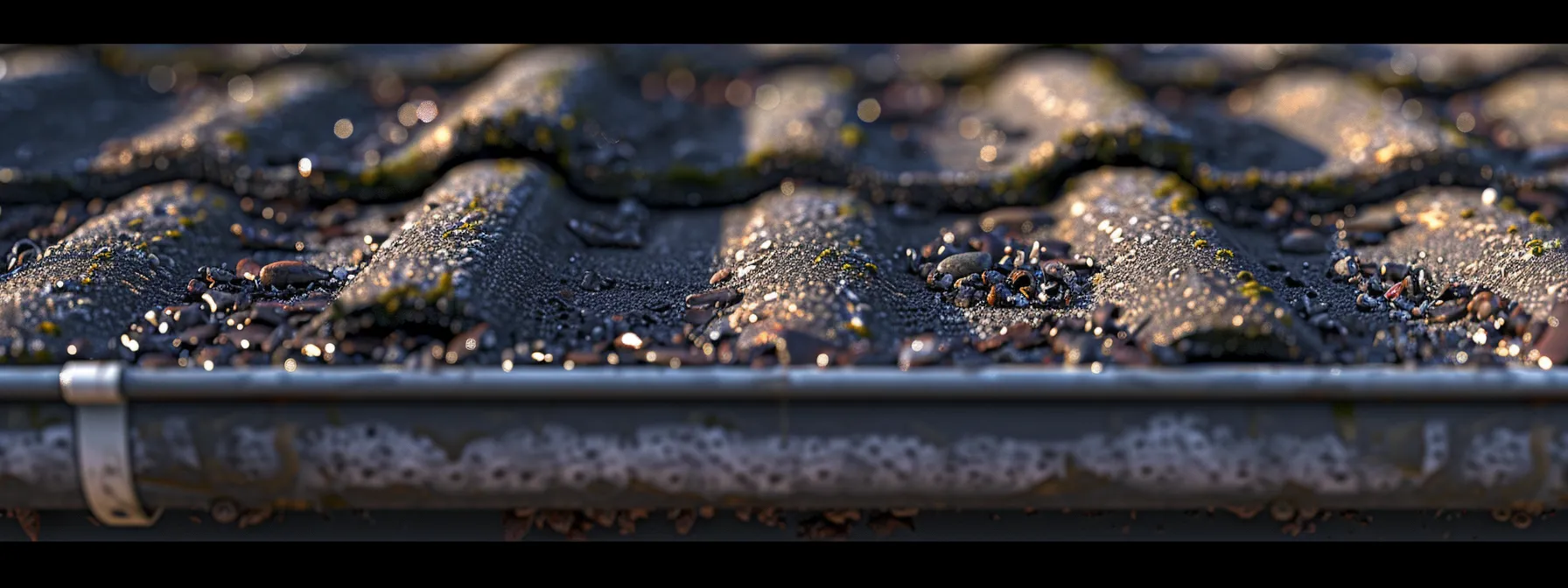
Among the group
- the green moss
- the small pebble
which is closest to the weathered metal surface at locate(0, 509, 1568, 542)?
the small pebble

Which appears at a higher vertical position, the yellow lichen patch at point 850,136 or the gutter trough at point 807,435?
the yellow lichen patch at point 850,136

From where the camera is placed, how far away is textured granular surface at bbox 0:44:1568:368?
176 centimetres

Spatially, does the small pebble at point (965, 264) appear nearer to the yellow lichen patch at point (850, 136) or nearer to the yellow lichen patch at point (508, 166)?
the yellow lichen patch at point (850, 136)

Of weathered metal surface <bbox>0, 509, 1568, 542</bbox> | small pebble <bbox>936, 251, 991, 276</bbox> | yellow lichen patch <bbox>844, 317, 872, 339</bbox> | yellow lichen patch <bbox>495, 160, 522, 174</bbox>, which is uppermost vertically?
yellow lichen patch <bbox>495, 160, 522, 174</bbox>

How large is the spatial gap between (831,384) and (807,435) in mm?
86

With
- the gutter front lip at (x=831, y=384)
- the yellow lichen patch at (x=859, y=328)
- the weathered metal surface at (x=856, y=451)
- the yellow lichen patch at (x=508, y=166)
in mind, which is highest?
the yellow lichen patch at (x=508, y=166)

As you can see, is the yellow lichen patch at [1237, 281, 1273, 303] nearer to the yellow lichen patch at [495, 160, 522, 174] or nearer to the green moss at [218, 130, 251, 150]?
the yellow lichen patch at [495, 160, 522, 174]

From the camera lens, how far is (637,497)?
1605mm

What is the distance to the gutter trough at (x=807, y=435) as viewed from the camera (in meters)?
1.54

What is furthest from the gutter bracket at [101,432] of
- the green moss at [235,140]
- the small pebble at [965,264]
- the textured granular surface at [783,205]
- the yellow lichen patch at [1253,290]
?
the yellow lichen patch at [1253,290]

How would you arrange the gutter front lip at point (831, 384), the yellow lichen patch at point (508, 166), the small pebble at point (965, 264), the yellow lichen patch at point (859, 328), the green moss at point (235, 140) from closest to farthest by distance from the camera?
the gutter front lip at point (831, 384)
the yellow lichen patch at point (859, 328)
the small pebble at point (965, 264)
the yellow lichen patch at point (508, 166)
the green moss at point (235, 140)

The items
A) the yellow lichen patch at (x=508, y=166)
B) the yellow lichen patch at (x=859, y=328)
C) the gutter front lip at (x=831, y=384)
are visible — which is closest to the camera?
the gutter front lip at (x=831, y=384)

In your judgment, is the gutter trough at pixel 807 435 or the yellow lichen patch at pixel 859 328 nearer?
the gutter trough at pixel 807 435

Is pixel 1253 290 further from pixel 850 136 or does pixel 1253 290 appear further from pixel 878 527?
pixel 850 136
